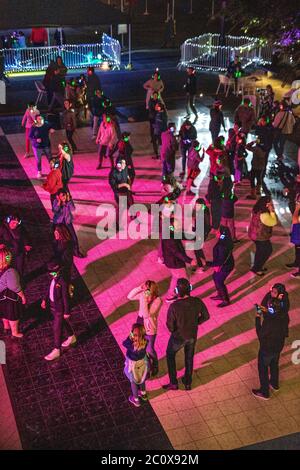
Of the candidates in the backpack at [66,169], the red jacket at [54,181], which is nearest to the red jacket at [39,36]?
the backpack at [66,169]

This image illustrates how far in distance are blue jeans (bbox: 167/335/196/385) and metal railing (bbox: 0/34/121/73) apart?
17.9 metres

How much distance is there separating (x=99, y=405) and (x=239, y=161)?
300 inches

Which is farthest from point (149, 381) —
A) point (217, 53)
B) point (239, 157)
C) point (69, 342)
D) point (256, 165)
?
point (217, 53)

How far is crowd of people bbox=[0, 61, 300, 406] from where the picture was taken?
808 centimetres

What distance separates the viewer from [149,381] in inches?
347

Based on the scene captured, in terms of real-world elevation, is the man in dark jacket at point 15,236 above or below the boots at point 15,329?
above

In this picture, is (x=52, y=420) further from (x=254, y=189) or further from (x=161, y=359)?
(x=254, y=189)

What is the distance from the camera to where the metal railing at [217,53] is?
25266mm

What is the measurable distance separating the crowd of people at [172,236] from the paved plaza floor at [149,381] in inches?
9.2

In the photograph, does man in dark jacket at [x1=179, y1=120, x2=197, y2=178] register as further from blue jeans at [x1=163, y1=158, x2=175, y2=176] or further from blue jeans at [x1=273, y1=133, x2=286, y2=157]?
blue jeans at [x1=273, y1=133, x2=286, y2=157]

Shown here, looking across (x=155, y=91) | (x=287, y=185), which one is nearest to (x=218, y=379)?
(x=287, y=185)

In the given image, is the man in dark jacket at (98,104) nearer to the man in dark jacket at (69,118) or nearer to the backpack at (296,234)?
the man in dark jacket at (69,118)

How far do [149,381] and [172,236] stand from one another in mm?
2423

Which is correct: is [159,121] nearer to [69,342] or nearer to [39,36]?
[69,342]
